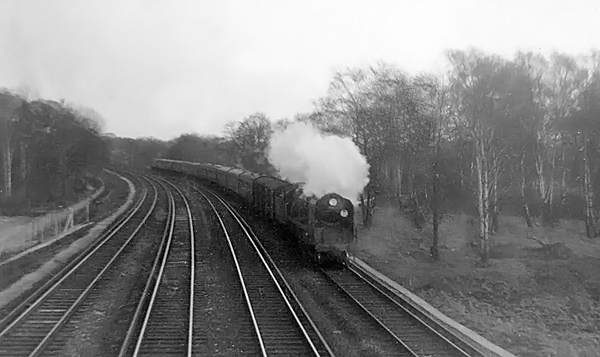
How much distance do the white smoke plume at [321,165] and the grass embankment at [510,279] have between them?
88.2 inches

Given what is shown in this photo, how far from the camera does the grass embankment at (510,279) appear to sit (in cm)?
1079

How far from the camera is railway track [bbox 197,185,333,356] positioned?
30.5 feet

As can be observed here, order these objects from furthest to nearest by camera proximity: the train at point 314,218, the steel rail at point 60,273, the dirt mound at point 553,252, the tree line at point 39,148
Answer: the tree line at point 39,148
the dirt mound at point 553,252
the train at point 314,218
the steel rail at point 60,273

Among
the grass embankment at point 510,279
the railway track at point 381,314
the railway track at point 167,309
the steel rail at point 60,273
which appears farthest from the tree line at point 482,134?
the steel rail at point 60,273

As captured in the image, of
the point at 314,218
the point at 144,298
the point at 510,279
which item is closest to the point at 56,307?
the point at 144,298

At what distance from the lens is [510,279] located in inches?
606

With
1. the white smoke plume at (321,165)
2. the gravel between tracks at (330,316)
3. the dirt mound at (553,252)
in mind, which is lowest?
the gravel between tracks at (330,316)

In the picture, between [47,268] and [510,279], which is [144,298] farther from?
[510,279]

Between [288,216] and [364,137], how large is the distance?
681 centimetres

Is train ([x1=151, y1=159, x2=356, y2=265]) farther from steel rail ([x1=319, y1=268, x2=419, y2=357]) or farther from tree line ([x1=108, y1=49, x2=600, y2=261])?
tree line ([x1=108, y1=49, x2=600, y2=261])

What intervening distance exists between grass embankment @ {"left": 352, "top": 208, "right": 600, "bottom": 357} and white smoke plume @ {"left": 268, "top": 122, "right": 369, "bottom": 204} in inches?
88.2

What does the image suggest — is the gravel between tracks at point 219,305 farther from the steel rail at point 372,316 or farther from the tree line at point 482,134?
the tree line at point 482,134

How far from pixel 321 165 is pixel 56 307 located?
29.6 feet

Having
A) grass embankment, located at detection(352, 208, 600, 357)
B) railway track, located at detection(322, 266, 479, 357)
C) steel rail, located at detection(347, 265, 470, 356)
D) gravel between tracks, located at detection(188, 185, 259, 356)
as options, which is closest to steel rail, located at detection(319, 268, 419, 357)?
railway track, located at detection(322, 266, 479, 357)
